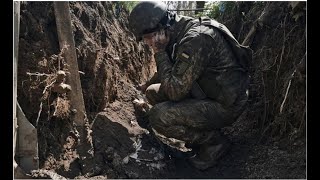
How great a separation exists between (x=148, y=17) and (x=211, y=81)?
92cm

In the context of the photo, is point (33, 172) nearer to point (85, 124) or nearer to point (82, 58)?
point (85, 124)

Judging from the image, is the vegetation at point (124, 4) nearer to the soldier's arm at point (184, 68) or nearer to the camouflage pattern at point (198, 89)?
the camouflage pattern at point (198, 89)

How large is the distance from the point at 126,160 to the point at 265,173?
1.39 m

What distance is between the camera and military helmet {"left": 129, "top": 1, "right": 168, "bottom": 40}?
3836 millimetres

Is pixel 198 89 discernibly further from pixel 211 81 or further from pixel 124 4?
pixel 124 4

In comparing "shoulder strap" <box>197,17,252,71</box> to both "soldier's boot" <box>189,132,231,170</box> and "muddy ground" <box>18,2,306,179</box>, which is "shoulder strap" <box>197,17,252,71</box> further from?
"soldier's boot" <box>189,132,231,170</box>

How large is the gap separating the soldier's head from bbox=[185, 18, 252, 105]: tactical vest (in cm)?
25

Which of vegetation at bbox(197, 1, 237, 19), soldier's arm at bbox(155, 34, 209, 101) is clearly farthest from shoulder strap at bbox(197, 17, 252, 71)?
vegetation at bbox(197, 1, 237, 19)

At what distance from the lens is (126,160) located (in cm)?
388

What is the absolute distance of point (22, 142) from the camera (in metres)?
3.21

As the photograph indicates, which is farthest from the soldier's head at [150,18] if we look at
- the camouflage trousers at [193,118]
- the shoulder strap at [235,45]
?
the camouflage trousers at [193,118]

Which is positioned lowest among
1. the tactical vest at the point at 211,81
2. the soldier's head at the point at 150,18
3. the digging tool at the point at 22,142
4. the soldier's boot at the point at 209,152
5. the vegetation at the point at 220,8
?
the soldier's boot at the point at 209,152

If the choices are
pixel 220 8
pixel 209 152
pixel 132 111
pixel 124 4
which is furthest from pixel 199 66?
pixel 124 4

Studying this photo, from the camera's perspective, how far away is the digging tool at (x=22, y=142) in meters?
3.09
